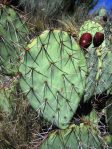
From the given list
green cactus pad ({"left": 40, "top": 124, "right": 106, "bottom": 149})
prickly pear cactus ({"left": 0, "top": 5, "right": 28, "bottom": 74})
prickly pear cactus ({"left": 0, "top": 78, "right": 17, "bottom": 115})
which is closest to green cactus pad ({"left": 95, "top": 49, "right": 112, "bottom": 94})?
green cactus pad ({"left": 40, "top": 124, "right": 106, "bottom": 149})

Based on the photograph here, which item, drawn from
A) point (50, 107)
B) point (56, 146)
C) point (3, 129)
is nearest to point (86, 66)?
point (50, 107)

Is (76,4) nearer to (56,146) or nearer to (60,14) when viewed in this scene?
(60,14)

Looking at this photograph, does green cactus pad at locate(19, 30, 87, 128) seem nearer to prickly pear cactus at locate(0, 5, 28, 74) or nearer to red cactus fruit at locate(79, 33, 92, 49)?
red cactus fruit at locate(79, 33, 92, 49)

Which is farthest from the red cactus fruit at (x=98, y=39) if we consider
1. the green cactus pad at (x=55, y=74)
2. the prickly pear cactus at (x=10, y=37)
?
the prickly pear cactus at (x=10, y=37)

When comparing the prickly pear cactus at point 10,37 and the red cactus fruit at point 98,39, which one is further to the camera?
the prickly pear cactus at point 10,37

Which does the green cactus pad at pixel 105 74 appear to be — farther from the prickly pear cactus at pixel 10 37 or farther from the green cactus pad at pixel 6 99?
the prickly pear cactus at pixel 10 37
